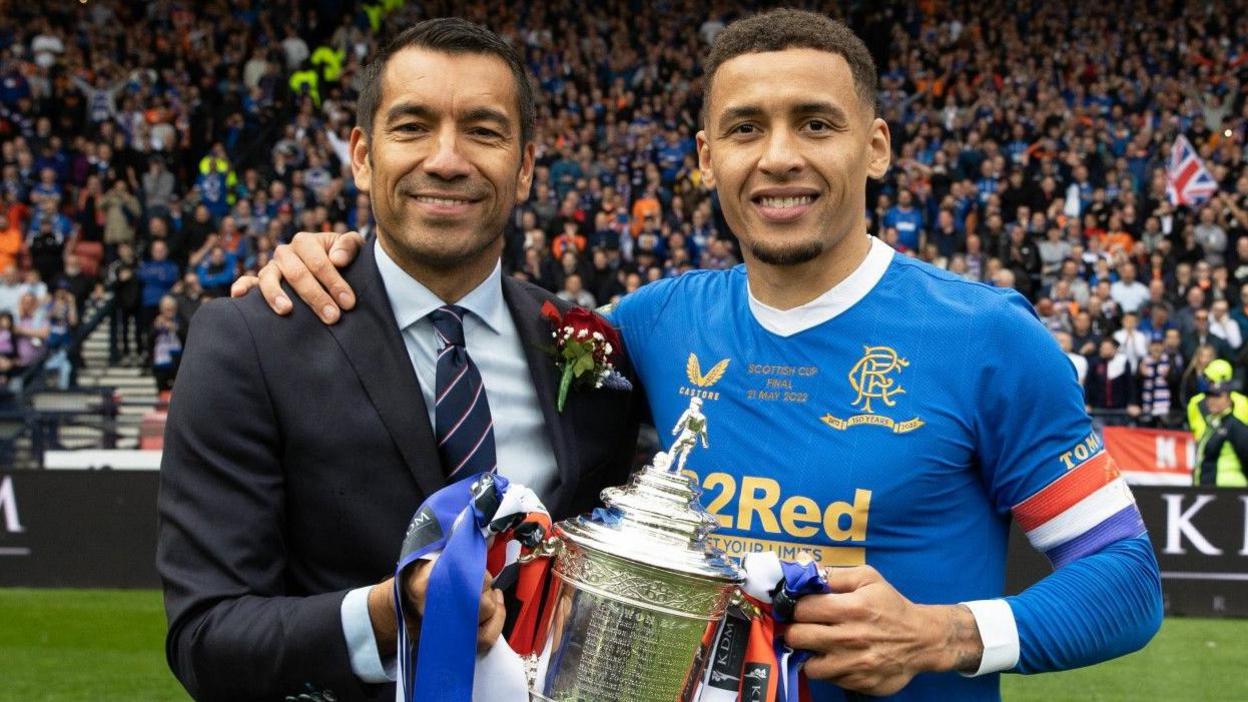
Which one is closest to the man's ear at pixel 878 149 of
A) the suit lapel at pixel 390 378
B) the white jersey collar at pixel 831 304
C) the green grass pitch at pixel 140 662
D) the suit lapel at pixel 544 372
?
the white jersey collar at pixel 831 304

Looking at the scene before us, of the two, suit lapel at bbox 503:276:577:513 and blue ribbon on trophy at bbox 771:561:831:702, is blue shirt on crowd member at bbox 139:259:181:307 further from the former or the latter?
blue ribbon on trophy at bbox 771:561:831:702

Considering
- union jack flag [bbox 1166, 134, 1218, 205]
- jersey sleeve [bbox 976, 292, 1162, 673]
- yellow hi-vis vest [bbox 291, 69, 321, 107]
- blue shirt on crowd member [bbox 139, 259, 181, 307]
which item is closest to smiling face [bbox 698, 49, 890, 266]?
jersey sleeve [bbox 976, 292, 1162, 673]

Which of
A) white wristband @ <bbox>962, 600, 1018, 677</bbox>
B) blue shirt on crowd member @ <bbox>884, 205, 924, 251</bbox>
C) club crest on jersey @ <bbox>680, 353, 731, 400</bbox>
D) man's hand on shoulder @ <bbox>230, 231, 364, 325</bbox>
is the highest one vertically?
man's hand on shoulder @ <bbox>230, 231, 364, 325</bbox>

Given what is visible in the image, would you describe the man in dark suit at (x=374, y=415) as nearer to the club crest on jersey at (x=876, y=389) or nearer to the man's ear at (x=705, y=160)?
the man's ear at (x=705, y=160)

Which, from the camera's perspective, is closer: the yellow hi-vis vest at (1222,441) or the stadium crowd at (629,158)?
the yellow hi-vis vest at (1222,441)

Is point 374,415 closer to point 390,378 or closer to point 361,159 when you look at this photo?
point 390,378

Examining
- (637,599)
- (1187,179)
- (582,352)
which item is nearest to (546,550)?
(637,599)

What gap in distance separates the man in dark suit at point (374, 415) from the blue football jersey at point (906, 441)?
378 millimetres

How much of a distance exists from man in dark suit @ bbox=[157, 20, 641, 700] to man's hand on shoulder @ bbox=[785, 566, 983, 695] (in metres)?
0.53

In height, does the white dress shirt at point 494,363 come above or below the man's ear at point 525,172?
below

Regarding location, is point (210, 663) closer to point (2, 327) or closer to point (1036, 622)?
point (1036, 622)

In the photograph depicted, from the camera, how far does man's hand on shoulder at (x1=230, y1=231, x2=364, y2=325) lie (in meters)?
A: 2.84

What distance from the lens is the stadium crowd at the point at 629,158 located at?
1628 cm

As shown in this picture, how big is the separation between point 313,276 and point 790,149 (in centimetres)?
97
